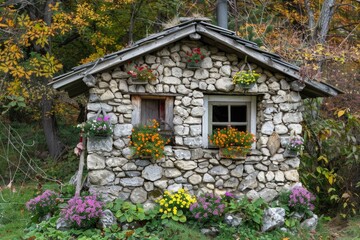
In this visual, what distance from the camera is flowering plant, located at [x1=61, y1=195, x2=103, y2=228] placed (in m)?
6.61

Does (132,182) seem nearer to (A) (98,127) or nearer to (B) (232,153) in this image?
(A) (98,127)

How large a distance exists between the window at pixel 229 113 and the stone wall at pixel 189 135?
14 cm

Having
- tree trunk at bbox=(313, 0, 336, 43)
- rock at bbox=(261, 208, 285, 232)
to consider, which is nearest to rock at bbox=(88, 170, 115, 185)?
rock at bbox=(261, 208, 285, 232)

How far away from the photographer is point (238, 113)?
809cm

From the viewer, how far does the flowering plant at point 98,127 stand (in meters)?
6.87

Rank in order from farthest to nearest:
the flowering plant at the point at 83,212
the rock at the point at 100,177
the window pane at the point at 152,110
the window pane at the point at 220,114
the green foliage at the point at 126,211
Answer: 1. the window pane at the point at 220,114
2. the window pane at the point at 152,110
3. the rock at the point at 100,177
4. the green foliage at the point at 126,211
5. the flowering plant at the point at 83,212

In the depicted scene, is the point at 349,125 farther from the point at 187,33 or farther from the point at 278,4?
the point at 278,4

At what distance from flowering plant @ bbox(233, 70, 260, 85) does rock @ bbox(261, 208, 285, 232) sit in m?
2.29

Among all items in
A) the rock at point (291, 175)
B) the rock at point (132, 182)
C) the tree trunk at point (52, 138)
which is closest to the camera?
the rock at point (132, 182)

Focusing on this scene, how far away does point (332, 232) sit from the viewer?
7.84 meters

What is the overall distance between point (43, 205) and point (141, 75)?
279 centimetres

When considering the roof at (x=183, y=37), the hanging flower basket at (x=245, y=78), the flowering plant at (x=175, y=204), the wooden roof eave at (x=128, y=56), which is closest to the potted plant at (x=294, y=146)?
the roof at (x=183, y=37)

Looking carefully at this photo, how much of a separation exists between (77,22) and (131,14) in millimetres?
3128

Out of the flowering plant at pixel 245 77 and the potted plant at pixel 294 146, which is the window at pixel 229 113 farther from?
the potted plant at pixel 294 146
